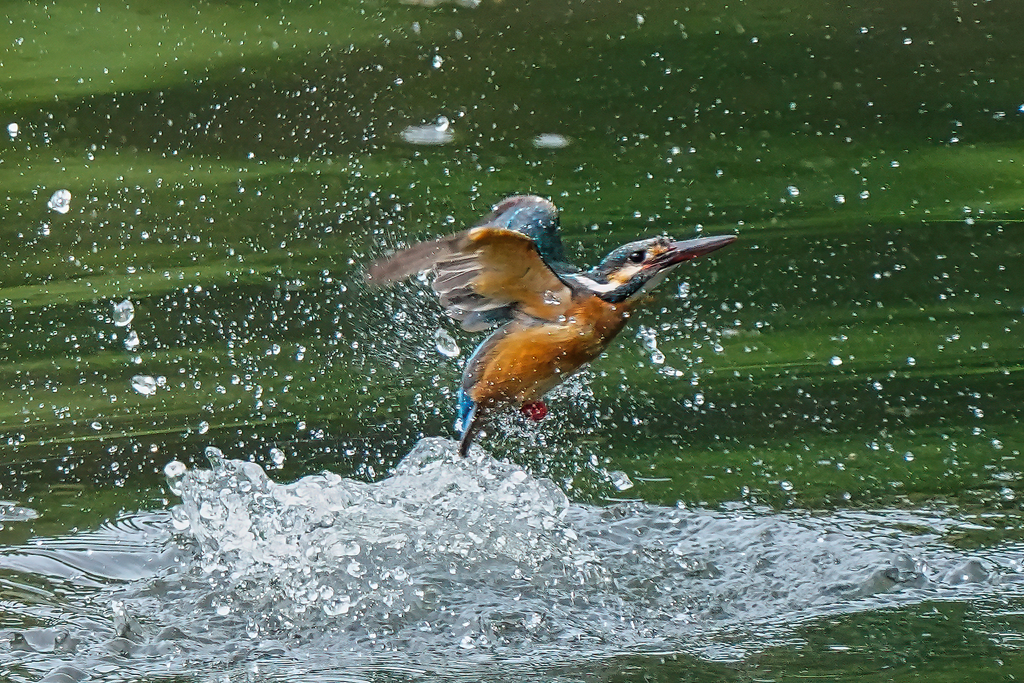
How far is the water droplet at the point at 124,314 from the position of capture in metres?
4.43

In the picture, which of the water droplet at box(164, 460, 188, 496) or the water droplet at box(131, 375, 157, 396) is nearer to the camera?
the water droplet at box(164, 460, 188, 496)

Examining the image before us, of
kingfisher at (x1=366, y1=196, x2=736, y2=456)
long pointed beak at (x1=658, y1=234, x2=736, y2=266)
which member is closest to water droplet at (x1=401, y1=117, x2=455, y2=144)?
kingfisher at (x1=366, y1=196, x2=736, y2=456)

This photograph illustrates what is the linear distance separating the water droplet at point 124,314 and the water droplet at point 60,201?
2.82ft

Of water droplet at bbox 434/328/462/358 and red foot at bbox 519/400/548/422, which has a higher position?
water droplet at bbox 434/328/462/358

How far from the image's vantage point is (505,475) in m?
3.30

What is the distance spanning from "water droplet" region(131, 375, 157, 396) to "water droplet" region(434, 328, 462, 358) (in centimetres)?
89

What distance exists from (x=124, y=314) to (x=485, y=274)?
205 cm

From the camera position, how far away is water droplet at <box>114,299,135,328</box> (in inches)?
174

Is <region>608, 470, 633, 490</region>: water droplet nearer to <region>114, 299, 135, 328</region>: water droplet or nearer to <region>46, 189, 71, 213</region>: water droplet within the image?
<region>114, 299, 135, 328</region>: water droplet


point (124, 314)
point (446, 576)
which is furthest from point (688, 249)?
point (124, 314)

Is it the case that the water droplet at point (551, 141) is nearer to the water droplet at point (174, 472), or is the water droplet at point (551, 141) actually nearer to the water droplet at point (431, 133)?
the water droplet at point (431, 133)

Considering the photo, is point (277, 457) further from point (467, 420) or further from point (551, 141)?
point (551, 141)

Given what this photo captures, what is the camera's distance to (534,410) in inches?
122

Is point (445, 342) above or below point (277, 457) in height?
above
